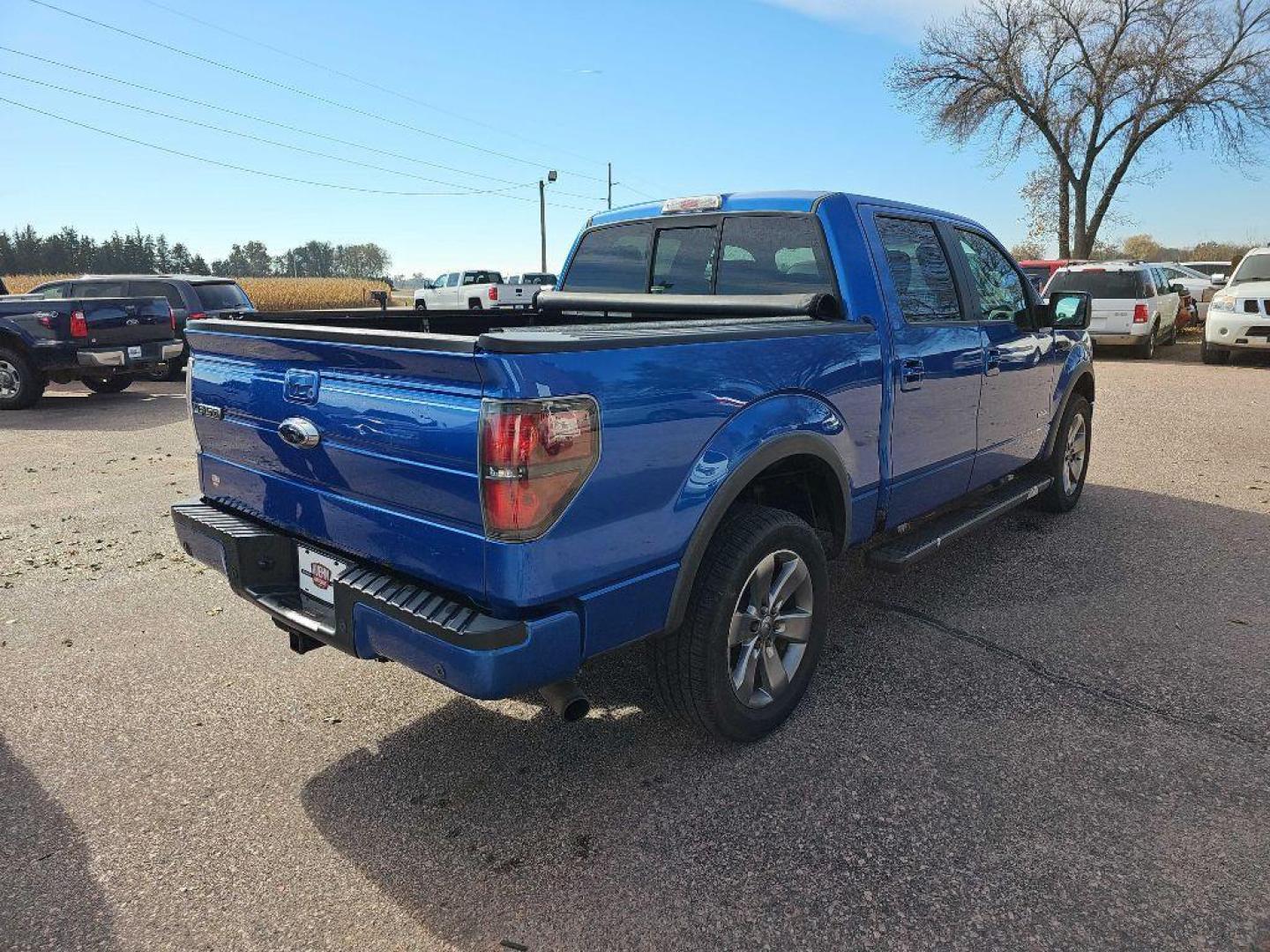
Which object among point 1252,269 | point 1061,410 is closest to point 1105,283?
point 1252,269

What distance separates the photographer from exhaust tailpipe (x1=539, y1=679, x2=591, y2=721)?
7.98ft

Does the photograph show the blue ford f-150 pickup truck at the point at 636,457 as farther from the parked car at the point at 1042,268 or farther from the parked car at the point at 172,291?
the parked car at the point at 1042,268

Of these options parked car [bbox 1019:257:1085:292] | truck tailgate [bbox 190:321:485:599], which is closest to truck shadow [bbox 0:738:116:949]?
truck tailgate [bbox 190:321:485:599]

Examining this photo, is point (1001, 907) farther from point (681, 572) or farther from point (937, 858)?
point (681, 572)

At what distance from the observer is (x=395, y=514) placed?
93.3 inches

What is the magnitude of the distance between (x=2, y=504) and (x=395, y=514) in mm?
5773

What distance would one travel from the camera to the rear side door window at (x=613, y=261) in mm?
4292

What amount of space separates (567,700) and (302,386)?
4.26 ft

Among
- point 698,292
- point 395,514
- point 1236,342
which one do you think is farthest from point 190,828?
point 1236,342

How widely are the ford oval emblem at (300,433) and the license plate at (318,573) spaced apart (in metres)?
0.36

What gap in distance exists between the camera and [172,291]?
43.1 ft

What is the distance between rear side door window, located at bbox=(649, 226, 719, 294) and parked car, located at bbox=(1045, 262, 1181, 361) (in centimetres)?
1361

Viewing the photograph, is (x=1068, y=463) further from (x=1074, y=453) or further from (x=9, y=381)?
(x=9, y=381)

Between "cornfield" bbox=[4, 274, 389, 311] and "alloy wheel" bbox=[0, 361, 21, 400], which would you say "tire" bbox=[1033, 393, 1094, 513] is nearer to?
"alloy wheel" bbox=[0, 361, 21, 400]
